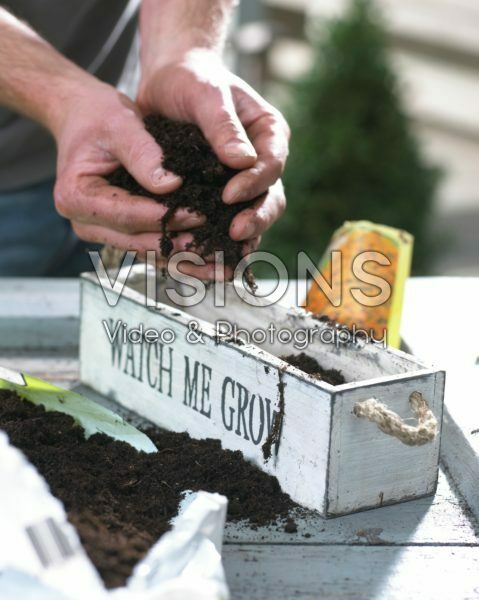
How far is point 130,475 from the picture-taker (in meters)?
1.24

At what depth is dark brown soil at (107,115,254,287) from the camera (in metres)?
1.45

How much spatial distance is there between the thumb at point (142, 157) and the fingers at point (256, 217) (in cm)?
12

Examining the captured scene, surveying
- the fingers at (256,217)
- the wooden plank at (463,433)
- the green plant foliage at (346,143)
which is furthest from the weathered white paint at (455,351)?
the green plant foliage at (346,143)

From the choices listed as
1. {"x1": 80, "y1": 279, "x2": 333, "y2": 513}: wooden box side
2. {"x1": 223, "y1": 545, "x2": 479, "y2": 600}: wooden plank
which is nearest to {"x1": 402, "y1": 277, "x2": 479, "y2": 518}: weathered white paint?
{"x1": 223, "y1": 545, "x2": 479, "y2": 600}: wooden plank

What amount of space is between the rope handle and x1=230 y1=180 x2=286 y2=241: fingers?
390mm

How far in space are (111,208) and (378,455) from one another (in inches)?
22.8

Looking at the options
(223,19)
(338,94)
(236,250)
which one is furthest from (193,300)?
(338,94)

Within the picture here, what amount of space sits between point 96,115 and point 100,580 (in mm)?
882

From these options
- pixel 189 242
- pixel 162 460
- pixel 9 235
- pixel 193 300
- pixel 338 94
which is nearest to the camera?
pixel 162 460

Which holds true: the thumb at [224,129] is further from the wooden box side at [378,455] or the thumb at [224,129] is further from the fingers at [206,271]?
the wooden box side at [378,455]

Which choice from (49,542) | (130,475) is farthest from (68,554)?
(130,475)

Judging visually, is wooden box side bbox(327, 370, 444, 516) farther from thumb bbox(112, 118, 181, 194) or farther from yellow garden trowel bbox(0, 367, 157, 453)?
thumb bbox(112, 118, 181, 194)

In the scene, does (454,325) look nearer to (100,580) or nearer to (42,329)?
(42,329)

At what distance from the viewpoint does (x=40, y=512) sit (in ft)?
3.03
